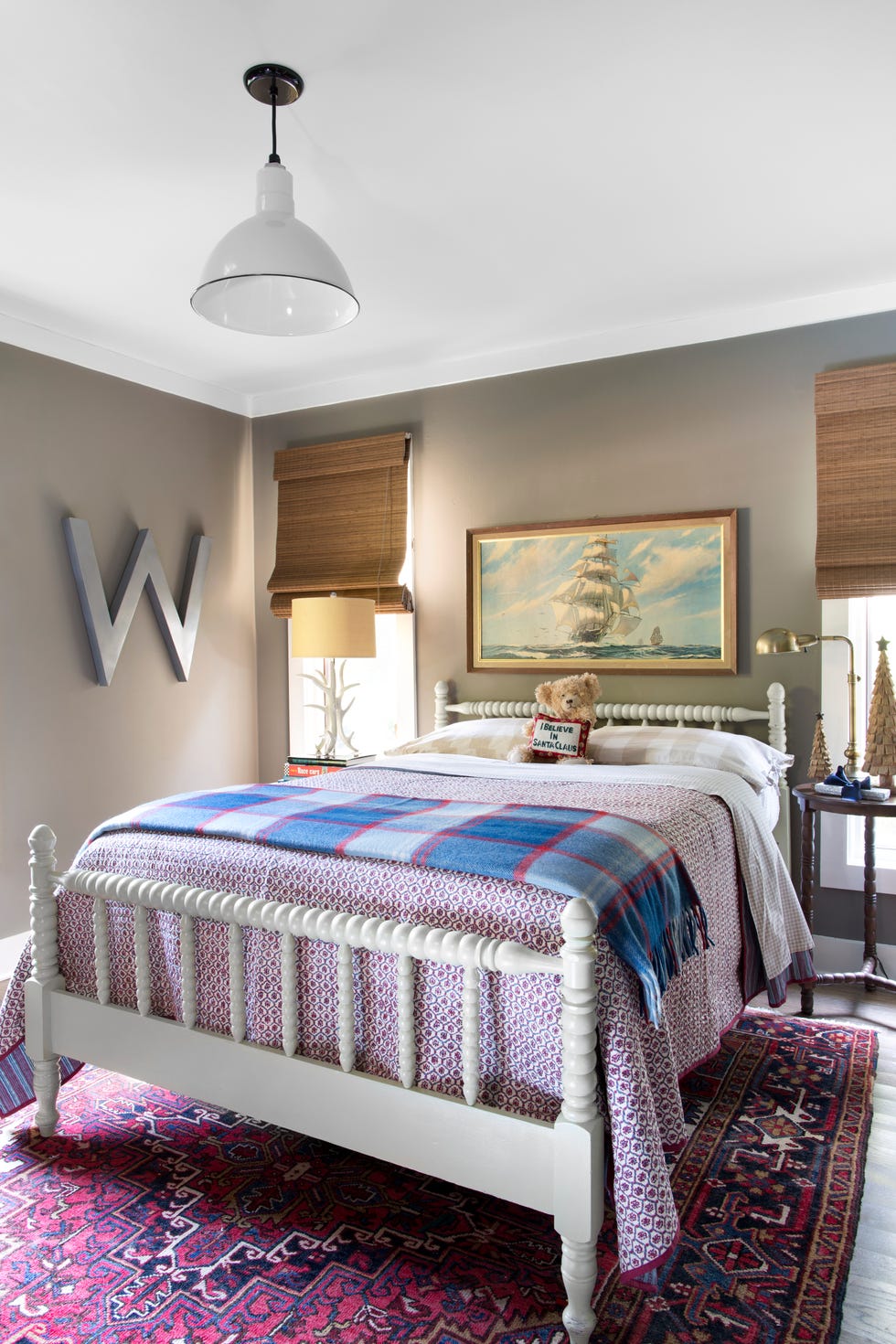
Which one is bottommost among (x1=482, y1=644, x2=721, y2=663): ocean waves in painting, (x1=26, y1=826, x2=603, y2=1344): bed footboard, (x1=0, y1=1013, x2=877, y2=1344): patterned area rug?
(x1=0, y1=1013, x2=877, y2=1344): patterned area rug

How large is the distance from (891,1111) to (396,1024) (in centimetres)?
141

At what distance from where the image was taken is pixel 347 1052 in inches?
70.0

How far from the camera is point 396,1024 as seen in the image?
1762 millimetres

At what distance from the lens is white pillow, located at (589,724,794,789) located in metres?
2.97

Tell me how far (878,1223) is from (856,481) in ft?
7.90

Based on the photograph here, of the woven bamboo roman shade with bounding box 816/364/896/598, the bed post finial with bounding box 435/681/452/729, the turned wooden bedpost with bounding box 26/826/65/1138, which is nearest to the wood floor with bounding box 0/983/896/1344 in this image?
the woven bamboo roman shade with bounding box 816/364/896/598

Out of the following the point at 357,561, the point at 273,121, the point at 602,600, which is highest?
the point at 273,121

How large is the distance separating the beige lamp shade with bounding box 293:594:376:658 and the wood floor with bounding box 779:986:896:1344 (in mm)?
2263

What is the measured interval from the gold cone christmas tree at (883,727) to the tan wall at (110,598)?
3006 mm

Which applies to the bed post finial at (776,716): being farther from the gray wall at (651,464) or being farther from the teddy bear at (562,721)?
the teddy bear at (562,721)

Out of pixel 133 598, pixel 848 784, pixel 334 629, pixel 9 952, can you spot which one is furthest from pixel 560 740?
pixel 9 952

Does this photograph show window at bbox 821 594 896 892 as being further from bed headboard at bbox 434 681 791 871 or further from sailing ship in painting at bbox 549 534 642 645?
sailing ship in painting at bbox 549 534 642 645

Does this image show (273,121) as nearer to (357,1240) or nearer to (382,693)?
(357,1240)

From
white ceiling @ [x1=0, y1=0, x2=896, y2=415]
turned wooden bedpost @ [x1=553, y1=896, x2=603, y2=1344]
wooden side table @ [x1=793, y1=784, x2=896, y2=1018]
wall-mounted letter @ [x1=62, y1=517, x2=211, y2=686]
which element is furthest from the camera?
wall-mounted letter @ [x1=62, y1=517, x2=211, y2=686]
